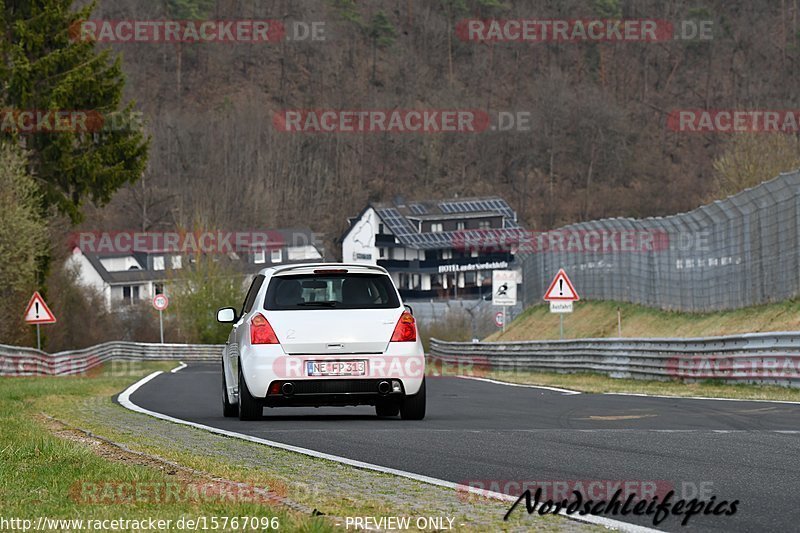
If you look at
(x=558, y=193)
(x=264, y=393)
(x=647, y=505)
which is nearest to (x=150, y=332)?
(x=558, y=193)

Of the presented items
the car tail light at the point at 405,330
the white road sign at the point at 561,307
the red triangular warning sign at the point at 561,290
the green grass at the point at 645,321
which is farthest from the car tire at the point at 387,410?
the white road sign at the point at 561,307

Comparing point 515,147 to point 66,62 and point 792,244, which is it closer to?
point 66,62

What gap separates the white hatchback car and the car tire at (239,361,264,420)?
1 cm

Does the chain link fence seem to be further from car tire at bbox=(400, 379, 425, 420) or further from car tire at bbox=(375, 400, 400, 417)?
car tire at bbox=(400, 379, 425, 420)

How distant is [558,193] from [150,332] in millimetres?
59089

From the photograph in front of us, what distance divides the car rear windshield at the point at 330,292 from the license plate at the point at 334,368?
60cm

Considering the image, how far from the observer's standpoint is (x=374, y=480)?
868 cm

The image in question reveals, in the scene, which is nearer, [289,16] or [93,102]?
[93,102]

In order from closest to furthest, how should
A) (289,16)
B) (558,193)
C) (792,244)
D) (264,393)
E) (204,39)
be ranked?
(264,393) < (792,244) < (558,193) < (204,39) < (289,16)

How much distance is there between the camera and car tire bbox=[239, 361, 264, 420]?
549 inches

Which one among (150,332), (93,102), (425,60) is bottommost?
(150,332)

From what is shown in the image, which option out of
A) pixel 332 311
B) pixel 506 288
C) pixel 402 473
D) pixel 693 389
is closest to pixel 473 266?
pixel 506 288

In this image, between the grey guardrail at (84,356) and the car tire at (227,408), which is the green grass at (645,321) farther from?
the grey guardrail at (84,356)

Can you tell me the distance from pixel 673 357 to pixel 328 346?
42.0ft
